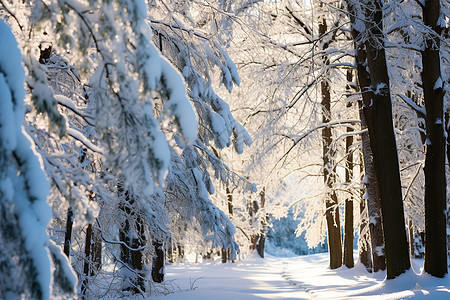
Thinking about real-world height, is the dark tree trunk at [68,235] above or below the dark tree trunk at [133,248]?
above

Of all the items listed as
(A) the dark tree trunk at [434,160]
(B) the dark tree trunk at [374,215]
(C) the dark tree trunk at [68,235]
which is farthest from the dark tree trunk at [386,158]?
(C) the dark tree trunk at [68,235]

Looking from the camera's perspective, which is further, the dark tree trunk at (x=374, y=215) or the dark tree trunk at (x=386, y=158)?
the dark tree trunk at (x=374, y=215)

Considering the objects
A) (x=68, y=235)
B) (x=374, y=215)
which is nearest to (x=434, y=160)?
(x=374, y=215)

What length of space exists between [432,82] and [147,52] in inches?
246

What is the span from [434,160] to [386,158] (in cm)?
82

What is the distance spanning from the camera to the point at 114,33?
8.55 feet

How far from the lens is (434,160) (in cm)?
705

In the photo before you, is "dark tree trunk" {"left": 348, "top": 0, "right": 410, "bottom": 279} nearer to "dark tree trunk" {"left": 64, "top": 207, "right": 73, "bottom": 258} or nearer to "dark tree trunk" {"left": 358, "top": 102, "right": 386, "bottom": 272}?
"dark tree trunk" {"left": 358, "top": 102, "right": 386, "bottom": 272}

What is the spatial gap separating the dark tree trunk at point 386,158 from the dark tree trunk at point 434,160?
1.47 ft

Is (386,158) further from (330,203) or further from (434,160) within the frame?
(330,203)

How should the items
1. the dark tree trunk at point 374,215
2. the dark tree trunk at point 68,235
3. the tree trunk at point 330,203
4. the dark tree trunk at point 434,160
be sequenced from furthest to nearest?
1. the tree trunk at point 330,203
2. the dark tree trunk at point 374,215
3. the dark tree trunk at point 434,160
4. the dark tree trunk at point 68,235

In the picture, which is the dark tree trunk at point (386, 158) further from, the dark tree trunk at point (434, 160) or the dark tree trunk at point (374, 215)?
the dark tree trunk at point (374, 215)

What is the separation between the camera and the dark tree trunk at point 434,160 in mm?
6859

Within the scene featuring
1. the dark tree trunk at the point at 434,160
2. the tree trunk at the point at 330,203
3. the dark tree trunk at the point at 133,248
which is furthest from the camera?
the tree trunk at the point at 330,203
